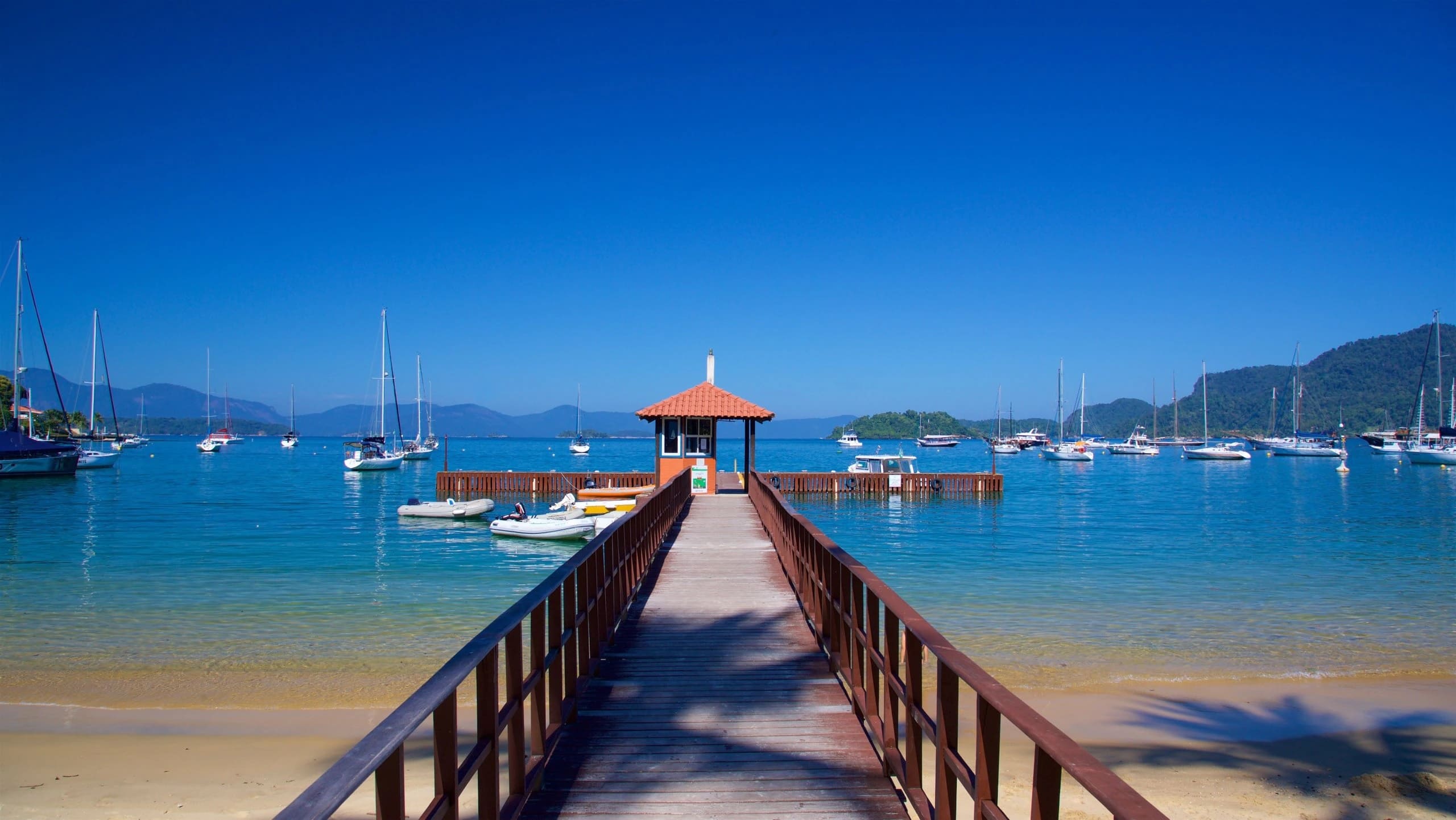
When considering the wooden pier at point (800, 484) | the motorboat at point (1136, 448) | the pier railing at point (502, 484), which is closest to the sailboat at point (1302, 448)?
the motorboat at point (1136, 448)

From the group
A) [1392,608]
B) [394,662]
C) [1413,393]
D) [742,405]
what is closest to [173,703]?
[394,662]

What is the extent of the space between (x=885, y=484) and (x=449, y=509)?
2076 cm

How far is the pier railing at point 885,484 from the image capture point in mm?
41125

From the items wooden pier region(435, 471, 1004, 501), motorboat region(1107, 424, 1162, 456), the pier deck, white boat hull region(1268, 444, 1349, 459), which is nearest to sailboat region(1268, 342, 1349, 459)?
white boat hull region(1268, 444, 1349, 459)

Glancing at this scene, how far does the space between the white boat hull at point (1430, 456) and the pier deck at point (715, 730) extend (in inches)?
3499

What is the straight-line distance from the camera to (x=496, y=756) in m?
3.68

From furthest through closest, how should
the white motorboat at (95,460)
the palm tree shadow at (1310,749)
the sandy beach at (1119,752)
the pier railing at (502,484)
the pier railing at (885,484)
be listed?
the white motorboat at (95,460) < the pier railing at (885,484) < the pier railing at (502,484) < the palm tree shadow at (1310,749) < the sandy beach at (1119,752)

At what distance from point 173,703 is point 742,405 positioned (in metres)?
15.2

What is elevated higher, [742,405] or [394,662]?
[742,405]

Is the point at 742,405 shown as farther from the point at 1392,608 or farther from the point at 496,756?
the point at 496,756

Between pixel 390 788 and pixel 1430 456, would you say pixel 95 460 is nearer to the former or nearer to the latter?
pixel 390 788

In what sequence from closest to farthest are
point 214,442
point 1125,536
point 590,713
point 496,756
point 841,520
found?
1. point 496,756
2. point 590,713
3. point 1125,536
4. point 841,520
5. point 214,442

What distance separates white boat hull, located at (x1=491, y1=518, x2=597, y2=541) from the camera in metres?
26.1

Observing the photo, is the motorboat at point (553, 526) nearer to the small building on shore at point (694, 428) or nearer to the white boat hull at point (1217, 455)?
the small building on shore at point (694, 428)
